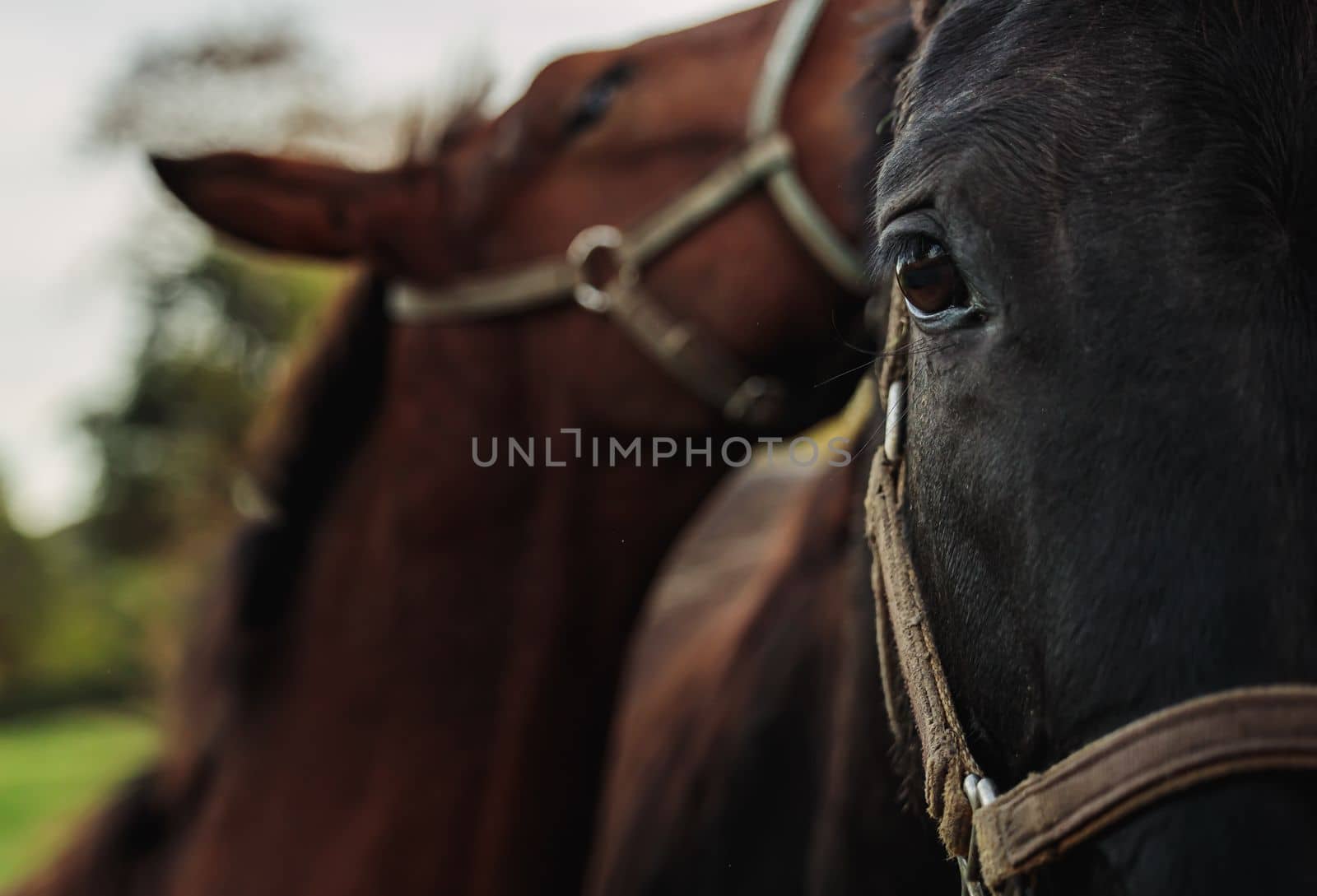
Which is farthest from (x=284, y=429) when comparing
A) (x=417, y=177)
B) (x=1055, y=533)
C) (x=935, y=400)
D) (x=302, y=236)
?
(x=1055, y=533)

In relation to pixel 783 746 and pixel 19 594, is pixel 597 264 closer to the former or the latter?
pixel 783 746

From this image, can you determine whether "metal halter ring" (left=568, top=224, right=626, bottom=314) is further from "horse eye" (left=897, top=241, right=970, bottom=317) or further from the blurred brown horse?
"horse eye" (left=897, top=241, right=970, bottom=317)

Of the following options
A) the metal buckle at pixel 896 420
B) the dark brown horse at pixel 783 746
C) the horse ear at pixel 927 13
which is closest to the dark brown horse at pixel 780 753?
the dark brown horse at pixel 783 746

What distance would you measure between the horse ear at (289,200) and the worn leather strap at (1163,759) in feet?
6.38

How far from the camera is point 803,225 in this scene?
2344mm

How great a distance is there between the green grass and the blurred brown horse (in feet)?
11.2

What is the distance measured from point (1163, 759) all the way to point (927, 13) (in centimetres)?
98

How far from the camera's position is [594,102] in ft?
8.52

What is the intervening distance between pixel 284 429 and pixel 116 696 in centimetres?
1135

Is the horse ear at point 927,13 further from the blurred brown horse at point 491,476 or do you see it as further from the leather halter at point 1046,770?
the blurred brown horse at point 491,476

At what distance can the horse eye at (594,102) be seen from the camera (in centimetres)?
259

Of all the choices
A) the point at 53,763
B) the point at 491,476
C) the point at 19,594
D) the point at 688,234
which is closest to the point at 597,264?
the point at 688,234

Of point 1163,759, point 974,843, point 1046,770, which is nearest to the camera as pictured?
point 1163,759

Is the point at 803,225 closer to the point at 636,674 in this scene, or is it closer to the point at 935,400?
the point at 935,400
